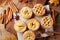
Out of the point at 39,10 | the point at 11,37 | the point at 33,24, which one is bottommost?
the point at 11,37

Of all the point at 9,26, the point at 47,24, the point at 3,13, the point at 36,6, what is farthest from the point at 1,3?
the point at 47,24

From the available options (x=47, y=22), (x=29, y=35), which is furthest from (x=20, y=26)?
(x=47, y=22)

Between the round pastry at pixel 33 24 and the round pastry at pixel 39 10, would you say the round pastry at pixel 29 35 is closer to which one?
the round pastry at pixel 33 24

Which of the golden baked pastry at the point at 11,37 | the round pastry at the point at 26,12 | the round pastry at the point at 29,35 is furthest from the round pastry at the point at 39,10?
the golden baked pastry at the point at 11,37

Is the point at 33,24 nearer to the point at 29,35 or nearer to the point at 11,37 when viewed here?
the point at 29,35

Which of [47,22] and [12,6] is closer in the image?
[47,22]

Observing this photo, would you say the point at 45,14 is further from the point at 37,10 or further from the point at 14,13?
the point at 14,13

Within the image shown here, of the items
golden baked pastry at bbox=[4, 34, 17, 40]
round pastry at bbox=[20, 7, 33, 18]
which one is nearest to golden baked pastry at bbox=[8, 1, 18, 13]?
round pastry at bbox=[20, 7, 33, 18]
